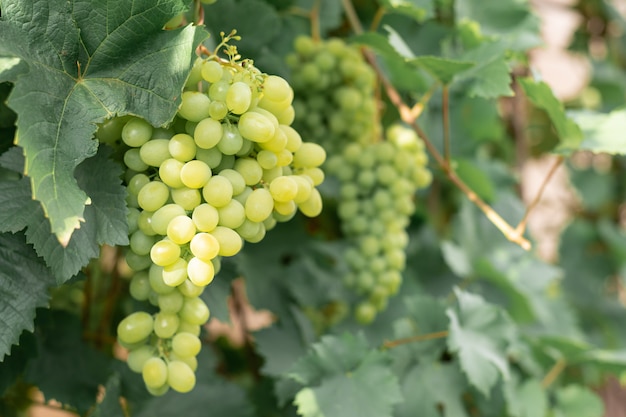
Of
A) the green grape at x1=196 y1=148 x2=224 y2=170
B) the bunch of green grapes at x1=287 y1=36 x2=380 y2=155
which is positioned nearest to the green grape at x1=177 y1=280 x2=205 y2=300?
the green grape at x1=196 y1=148 x2=224 y2=170

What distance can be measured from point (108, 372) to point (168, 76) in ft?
1.39

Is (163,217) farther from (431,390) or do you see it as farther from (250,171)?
(431,390)

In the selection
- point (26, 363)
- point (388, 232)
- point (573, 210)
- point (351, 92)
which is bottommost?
point (573, 210)

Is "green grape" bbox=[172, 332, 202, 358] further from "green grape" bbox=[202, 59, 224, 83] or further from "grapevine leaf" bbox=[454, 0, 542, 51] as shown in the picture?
"grapevine leaf" bbox=[454, 0, 542, 51]

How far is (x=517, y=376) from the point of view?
1.02 meters

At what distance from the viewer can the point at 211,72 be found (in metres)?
0.52

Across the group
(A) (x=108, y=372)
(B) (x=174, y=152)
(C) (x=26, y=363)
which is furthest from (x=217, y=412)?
(B) (x=174, y=152)

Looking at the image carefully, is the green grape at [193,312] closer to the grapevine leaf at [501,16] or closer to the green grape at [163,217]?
the green grape at [163,217]

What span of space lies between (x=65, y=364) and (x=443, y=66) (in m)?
0.58

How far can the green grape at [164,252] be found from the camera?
1.65 feet

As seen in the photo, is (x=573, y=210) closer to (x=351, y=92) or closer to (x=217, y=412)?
(x=351, y=92)

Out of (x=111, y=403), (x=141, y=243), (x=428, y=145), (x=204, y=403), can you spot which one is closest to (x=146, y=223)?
(x=141, y=243)

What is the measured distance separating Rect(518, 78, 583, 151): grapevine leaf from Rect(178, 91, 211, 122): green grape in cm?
43

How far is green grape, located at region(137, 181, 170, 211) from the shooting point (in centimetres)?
52
